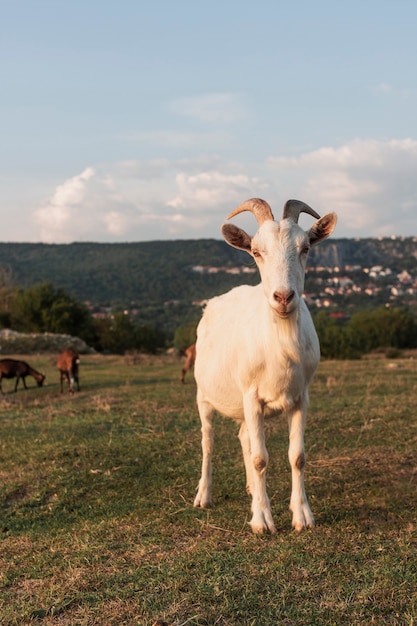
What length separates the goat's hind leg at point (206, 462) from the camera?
22.5 ft

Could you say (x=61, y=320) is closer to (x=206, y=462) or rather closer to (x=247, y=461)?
(x=206, y=462)

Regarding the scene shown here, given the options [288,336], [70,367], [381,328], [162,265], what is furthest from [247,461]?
[162,265]

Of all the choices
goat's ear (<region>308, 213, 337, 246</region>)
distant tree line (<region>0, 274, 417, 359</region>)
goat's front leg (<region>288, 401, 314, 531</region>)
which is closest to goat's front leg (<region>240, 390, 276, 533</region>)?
goat's front leg (<region>288, 401, 314, 531</region>)

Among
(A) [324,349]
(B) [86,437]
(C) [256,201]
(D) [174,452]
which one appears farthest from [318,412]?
(A) [324,349]

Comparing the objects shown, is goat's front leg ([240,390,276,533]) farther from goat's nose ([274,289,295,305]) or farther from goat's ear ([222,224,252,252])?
goat's ear ([222,224,252,252])

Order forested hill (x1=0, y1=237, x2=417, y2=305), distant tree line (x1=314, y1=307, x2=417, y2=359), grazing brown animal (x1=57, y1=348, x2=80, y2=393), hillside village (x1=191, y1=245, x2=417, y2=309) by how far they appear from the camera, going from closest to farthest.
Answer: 1. grazing brown animal (x1=57, y1=348, x2=80, y2=393)
2. distant tree line (x1=314, y1=307, x2=417, y2=359)
3. hillside village (x1=191, y1=245, x2=417, y2=309)
4. forested hill (x1=0, y1=237, x2=417, y2=305)

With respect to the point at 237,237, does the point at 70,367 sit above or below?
below

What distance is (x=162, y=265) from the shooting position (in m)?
108

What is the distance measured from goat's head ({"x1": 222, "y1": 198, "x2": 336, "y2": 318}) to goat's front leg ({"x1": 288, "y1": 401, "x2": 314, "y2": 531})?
110cm

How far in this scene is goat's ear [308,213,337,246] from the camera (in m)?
5.73

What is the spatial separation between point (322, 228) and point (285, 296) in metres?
1.01

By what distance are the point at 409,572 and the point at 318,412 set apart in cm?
673

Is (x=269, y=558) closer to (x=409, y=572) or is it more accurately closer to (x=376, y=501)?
(x=409, y=572)

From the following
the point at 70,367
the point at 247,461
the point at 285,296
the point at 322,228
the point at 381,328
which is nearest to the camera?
the point at 285,296
